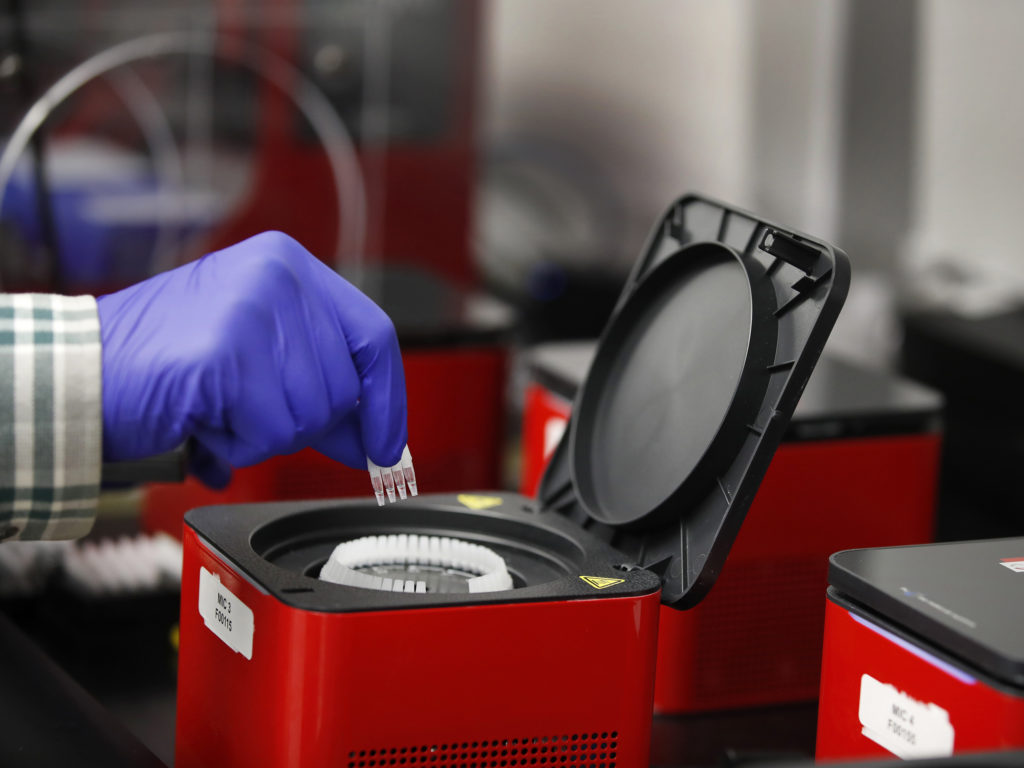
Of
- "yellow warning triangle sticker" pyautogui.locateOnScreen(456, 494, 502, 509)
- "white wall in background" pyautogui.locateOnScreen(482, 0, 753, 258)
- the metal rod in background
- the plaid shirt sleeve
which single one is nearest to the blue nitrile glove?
the plaid shirt sleeve

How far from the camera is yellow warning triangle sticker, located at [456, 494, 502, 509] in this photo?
97 centimetres

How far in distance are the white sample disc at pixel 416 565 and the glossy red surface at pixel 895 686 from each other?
0.71 feet

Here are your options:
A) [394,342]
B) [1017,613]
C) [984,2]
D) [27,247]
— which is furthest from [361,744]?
[984,2]

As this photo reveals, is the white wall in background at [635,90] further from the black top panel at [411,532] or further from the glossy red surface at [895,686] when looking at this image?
the glossy red surface at [895,686]

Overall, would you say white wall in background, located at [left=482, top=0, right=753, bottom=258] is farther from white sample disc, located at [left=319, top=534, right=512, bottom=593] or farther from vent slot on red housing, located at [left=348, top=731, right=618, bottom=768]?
vent slot on red housing, located at [left=348, top=731, right=618, bottom=768]

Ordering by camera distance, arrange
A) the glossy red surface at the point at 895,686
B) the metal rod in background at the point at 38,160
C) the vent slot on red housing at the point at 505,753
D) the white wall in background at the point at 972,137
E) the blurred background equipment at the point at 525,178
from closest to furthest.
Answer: the glossy red surface at the point at 895,686 → the vent slot on red housing at the point at 505,753 → the blurred background equipment at the point at 525,178 → the metal rod in background at the point at 38,160 → the white wall in background at the point at 972,137

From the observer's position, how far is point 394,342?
83cm

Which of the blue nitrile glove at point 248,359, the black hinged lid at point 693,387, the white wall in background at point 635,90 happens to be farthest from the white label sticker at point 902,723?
the white wall in background at point 635,90

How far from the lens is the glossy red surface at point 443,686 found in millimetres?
721

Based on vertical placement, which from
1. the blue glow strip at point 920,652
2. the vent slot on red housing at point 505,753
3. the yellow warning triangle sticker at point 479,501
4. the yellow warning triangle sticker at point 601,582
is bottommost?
the vent slot on red housing at point 505,753

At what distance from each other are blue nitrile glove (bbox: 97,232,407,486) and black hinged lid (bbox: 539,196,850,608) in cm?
19

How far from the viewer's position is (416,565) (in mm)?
898

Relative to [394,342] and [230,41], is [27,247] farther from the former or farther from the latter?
[394,342]

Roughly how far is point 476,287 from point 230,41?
899mm
